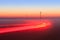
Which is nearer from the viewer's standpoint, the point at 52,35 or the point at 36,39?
the point at 36,39

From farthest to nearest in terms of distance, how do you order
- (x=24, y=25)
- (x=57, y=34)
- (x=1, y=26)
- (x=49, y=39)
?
1. (x=24, y=25)
2. (x=1, y=26)
3. (x=57, y=34)
4. (x=49, y=39)

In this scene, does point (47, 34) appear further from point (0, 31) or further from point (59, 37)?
point (0, 31)


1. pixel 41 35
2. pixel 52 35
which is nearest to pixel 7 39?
pixel 41 35

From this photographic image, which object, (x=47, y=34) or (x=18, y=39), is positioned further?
(x=47, y=34)

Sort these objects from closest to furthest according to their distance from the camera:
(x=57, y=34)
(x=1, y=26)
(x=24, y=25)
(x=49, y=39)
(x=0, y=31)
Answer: (x=49, y=39) < (x=57, y=34) < (x=0, y=31) < (x=1, y=26) < (x=24, y=25)

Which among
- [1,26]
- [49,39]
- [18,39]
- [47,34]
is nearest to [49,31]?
[47,34]

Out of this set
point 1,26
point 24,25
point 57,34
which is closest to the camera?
point 57,34

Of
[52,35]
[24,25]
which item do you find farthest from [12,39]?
[24,25]

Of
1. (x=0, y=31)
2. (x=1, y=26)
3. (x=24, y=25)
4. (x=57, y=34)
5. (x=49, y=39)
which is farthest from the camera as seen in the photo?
(x=24, y=25)

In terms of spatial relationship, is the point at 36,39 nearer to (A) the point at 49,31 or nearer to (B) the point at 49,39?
(B) the point at 49,39
